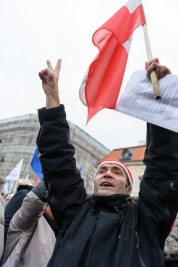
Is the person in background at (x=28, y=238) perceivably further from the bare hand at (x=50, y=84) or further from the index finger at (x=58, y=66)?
the index finger at (x=58, y=66)

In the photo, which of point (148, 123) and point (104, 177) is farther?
point (104, 177)

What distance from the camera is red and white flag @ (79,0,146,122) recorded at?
2221 millimetres

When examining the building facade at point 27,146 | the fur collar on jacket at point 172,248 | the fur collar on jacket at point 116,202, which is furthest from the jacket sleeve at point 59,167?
the building facade at point 27,146

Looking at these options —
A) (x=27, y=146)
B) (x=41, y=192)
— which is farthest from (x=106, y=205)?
(x=27, y=146)

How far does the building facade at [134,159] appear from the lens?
2310 centimetres

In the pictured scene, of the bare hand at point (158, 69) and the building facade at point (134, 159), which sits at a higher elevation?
the bare hand at point (158, 69)

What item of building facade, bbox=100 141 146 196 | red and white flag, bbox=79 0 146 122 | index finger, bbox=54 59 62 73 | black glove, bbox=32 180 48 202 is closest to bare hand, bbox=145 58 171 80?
red and white flag, bbox=79 0 146 122

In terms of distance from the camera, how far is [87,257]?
1346 millimetres

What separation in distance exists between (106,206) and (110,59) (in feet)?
4.66

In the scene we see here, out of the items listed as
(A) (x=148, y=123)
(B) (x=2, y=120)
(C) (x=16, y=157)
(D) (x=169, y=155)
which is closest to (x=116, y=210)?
(D) (x=169, y=155)

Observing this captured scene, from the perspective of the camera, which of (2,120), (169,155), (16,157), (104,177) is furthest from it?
(2,120)

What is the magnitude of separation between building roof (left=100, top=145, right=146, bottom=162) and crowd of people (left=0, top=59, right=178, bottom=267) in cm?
2299

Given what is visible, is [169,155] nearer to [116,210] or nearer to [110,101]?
[116,210]

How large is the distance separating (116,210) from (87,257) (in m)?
0.33
